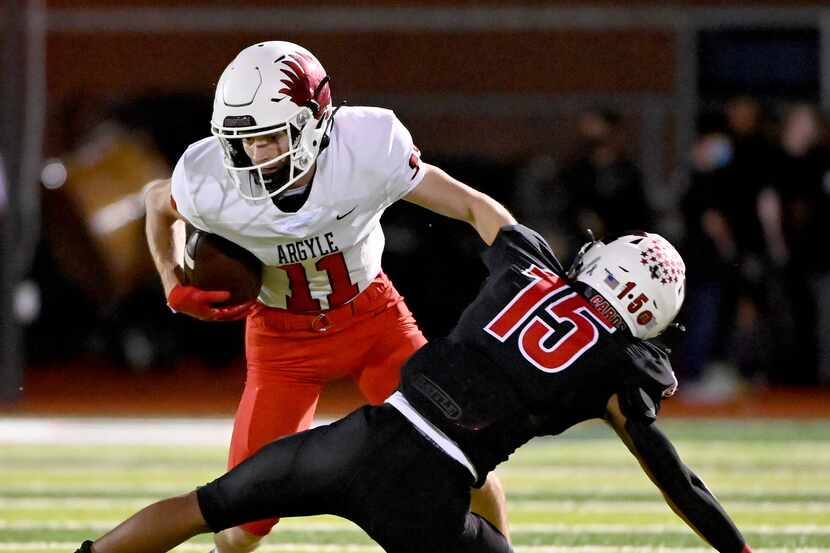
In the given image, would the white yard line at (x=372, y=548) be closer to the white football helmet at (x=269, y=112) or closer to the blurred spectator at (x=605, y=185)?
the white football helmet at (x=269, y=112)

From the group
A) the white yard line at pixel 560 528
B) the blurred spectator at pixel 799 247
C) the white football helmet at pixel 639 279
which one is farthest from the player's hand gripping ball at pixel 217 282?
the blurred spectator at pixel 799 247

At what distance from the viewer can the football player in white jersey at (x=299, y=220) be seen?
362 cm

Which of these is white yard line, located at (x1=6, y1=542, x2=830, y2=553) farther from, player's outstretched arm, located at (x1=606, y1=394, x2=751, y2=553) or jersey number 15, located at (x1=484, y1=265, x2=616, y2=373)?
jersey number 15, located at (x1=484, y1=265, x2=616, y2=373)

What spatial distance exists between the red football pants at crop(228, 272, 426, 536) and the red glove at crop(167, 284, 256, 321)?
0.24 metres

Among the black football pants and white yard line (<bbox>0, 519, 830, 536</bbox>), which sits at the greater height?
the black football pants

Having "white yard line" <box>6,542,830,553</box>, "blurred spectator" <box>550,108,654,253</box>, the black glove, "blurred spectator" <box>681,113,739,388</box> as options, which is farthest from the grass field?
the black glove

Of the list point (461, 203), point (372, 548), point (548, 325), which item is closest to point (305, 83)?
point (461, 203)

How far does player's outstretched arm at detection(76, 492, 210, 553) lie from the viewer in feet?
10.5

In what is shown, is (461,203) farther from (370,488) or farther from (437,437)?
(370,488)

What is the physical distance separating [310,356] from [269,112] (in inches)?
26.2

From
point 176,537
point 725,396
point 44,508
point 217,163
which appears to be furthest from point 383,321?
point 725,396

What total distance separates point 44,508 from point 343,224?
6.45 ft

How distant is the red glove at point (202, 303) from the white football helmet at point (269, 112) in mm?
243

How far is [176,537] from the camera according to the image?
3.22 m
